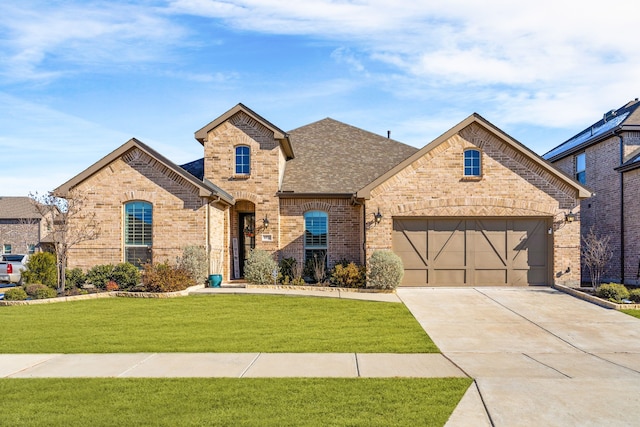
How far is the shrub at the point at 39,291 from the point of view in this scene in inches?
689

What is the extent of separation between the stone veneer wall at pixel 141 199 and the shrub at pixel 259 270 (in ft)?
6.70

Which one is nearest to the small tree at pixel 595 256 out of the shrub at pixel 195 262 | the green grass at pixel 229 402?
the shrub at pixel 195 262

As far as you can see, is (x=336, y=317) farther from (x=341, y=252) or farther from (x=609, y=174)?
(x=609, y=174)

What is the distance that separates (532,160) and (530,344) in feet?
33.5

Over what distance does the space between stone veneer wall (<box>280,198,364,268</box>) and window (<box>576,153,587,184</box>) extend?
11.1 metres

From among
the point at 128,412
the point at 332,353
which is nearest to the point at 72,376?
the point at 128,412

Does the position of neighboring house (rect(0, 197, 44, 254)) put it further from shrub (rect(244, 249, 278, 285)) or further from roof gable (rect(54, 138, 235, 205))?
shrub (rect(244, 249, 278, 285))

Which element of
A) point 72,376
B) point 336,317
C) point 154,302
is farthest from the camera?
point 154,302

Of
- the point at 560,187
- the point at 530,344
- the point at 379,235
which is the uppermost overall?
the point at 560,187

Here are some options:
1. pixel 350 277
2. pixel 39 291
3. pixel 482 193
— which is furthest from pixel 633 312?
pixel 39 291

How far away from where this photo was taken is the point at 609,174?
23.8 m

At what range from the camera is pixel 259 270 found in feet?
67.5

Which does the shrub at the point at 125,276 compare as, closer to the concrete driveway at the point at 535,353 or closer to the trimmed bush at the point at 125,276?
the trimmed bush at the point at 125,276

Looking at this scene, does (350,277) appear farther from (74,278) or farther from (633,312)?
(74,278)
